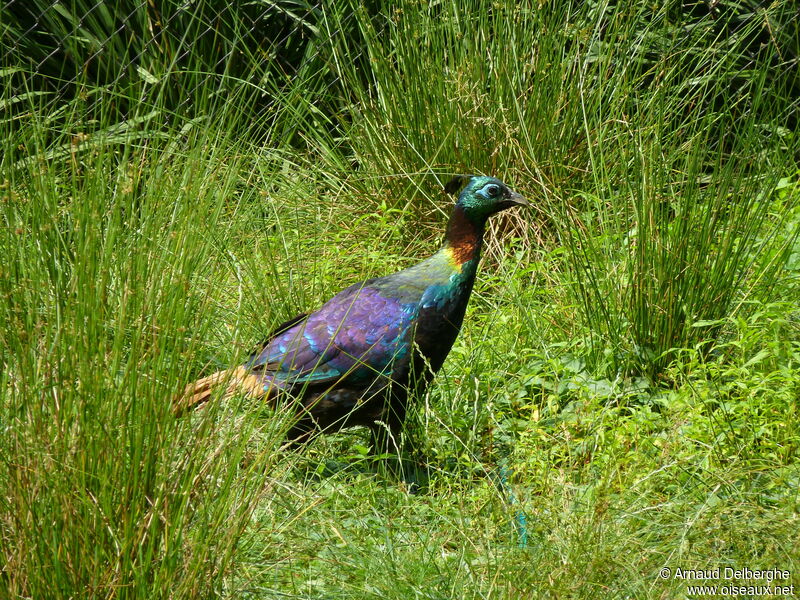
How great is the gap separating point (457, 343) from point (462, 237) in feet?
1.84

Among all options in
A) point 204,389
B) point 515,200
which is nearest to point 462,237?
point 515,200

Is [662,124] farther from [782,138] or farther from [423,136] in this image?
[423,136]

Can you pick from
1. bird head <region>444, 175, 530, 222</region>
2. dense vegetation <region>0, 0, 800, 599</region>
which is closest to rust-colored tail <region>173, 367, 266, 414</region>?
dense vegetation <region>0, 0, 800, 599</region>

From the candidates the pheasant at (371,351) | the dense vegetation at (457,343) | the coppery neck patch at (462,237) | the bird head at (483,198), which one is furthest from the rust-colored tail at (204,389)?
the bird head at (483,198)

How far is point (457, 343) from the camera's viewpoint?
3.95m

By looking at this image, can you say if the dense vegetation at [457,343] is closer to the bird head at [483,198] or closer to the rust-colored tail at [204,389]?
the rust-colored tail at [204,389]

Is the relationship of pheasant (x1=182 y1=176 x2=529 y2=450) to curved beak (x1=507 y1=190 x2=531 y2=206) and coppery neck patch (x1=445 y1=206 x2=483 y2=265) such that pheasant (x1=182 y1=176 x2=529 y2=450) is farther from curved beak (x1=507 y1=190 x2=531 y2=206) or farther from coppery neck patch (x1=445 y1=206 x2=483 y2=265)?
curved beak (x1=507 y1=190 x2=531 y2=206)

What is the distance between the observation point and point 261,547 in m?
2.47

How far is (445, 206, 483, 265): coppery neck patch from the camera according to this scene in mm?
3516

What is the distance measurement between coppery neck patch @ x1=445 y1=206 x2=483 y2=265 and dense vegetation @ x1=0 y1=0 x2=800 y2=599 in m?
0.35

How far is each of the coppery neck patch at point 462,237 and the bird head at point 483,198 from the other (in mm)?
25

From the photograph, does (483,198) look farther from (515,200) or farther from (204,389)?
(204,389)

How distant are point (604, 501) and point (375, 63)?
8.77 ft

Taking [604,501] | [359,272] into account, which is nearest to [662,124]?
[359,272]
